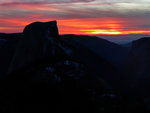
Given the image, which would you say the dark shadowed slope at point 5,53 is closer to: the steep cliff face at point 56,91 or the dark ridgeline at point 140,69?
the steep cliff face at point 56,91

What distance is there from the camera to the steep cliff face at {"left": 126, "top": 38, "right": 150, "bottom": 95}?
151 feet

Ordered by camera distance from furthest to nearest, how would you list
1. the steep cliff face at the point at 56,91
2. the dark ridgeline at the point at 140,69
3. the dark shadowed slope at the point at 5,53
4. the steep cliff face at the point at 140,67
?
the dark shadowed slope at the point at 5,53
the steep cliff face at the point at 140,67
the dark ridgeline at the point at 140,69
the steep cliff face at the point at 56,91

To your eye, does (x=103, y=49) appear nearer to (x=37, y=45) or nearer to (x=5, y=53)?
(x=5, y=53)

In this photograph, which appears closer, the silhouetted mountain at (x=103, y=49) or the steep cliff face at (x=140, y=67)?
the steep cliff face at (x=140, y=67)

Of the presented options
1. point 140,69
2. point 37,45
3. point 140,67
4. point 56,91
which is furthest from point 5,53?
point 56,91

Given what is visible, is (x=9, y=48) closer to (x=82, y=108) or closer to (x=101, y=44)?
(x=82, y=108)

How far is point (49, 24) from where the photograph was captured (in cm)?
4222

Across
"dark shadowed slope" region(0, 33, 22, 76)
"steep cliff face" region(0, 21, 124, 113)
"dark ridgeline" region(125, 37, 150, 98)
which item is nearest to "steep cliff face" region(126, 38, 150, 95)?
"dark ridgeline" region(125, 37, 150, 98)

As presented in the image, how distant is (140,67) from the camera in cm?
5481

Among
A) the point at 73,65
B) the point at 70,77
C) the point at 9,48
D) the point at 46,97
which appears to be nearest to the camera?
the point at 46,97

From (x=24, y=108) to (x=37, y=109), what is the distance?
1.13 meters

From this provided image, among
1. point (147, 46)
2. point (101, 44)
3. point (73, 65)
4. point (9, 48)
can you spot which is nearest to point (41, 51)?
point (73, 65)

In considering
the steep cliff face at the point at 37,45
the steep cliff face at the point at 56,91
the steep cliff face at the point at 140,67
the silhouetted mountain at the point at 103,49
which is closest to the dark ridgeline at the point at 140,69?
the steep cliff face at the point at 140,67

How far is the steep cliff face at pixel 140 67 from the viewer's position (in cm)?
4607
